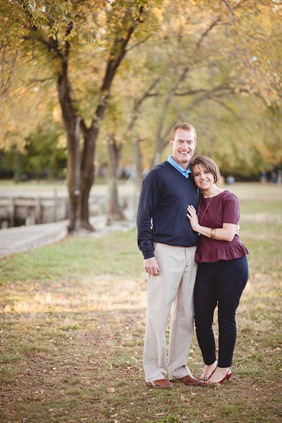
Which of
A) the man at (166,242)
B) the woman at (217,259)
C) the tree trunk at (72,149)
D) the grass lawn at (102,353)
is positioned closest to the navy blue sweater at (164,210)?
the man at (166,242)

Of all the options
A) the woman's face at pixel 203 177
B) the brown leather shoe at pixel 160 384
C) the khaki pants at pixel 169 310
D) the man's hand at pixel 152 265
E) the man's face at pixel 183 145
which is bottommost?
the brown leather shoe at pixel 160 384

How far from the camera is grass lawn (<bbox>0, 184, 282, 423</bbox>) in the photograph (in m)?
4.04

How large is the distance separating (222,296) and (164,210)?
95 centimetres

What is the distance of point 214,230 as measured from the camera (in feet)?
14.5

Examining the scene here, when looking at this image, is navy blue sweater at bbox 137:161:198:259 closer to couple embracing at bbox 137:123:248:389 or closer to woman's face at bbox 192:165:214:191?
couple embracing at bbox 137:123:248:389

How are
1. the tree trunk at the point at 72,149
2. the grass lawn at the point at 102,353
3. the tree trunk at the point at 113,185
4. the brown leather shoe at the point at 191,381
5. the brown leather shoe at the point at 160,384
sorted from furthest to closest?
the tree trunk at the point at 113,185
the tree trunk at the point at 72,149
the brown leather shoe at the point at 191,381
the brown leather shoe at the point at 160,384
the grass lawn at the point at 102,353

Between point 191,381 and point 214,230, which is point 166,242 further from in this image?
point 191,381

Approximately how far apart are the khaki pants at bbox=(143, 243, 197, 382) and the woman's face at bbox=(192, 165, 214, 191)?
59cm

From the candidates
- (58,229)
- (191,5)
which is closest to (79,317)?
(191,5)

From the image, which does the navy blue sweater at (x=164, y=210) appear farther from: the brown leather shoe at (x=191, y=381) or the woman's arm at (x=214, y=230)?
the brown leather shoe at (x=191, y=381)

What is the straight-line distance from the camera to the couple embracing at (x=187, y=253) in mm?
4406

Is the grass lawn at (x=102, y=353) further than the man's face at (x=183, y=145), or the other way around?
the man's face at (x=183, y=145)

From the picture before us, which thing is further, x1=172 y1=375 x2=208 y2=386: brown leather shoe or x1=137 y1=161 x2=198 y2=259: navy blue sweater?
x1=172 y1=375 x2=208 y2=386: brown leather shoe

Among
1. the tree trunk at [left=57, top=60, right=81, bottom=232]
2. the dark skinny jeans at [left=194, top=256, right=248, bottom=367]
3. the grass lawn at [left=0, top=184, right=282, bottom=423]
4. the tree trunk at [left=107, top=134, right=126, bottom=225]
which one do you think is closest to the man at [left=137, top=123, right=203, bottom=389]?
the dark skinny jeans at [left=194, top=256, right=248, bottom=367]
